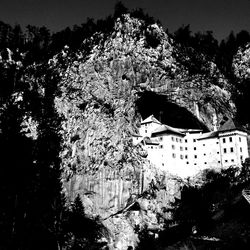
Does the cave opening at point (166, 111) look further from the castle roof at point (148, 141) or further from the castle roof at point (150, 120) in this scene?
the castle roof at point (148, 141)

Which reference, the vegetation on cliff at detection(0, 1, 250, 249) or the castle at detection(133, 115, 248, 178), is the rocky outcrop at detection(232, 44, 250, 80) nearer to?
the vegetation on cliff at detection(0, 1, 250, 249)

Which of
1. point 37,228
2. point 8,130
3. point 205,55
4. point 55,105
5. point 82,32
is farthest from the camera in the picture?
point 82,32

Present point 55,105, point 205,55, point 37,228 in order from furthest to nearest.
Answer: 1. point 205,55
2. point 55,105
3. point 37,228

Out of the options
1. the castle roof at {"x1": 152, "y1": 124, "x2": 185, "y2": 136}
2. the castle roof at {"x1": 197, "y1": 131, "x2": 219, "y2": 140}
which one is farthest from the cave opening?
the castle roof at {"x1": 152, "y1": 124, "x2": 185, "y2": 136}

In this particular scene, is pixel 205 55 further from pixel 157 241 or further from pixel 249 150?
pixel 157 241

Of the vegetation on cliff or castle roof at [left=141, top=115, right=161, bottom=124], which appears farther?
castle roof at [left=141, top=115, right=161, bottom=124]

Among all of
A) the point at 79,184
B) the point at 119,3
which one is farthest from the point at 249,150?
the point at 119,3
